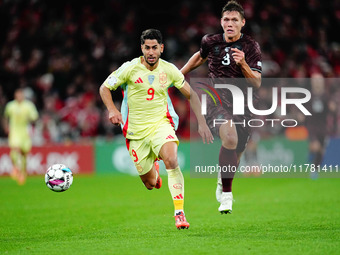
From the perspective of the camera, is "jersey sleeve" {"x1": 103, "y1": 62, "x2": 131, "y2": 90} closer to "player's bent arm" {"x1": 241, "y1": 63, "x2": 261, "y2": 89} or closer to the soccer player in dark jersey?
the soccer player in dark jersey

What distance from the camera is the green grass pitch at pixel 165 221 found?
6.43 m

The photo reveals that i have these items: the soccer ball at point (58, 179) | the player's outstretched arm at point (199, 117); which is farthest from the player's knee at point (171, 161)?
the soccer ball at point (58, 179)

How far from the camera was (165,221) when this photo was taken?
348 inches

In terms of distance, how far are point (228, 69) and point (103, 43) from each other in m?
14.9

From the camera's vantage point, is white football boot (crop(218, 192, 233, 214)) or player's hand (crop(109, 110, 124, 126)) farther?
white football boot (crop(218, 192, 233, 214))

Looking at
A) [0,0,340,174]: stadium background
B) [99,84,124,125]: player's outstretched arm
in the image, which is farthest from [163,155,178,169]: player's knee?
[0,0,340,174]: stadium background

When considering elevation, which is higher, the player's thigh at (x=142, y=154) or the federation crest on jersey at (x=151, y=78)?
the federation crest on jersey at (x=151, y=78)

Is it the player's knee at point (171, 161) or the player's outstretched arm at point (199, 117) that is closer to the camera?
the player's knee at point (171, 161)

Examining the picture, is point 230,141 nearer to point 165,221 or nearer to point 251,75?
point 251,75

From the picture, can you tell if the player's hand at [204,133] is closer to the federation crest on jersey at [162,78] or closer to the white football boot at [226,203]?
the federation crest on jersey at [162,78]

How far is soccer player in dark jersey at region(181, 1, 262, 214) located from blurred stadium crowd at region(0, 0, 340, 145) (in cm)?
1061

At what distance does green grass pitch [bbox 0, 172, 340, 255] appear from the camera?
6426mm

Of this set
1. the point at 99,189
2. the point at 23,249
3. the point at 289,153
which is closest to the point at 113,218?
the point at 23,249

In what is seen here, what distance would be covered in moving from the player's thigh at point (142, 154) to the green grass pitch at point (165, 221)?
0.79 meters
